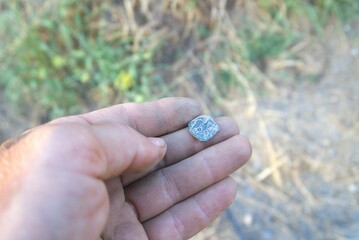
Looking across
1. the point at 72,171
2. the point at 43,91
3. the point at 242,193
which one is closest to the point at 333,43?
the point at 242,193

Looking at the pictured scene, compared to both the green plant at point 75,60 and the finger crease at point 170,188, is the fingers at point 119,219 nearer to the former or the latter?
the finger crease at point 170,188

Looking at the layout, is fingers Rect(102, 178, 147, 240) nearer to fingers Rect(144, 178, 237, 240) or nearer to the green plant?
fingers Rect(144, 178, 237, 240)

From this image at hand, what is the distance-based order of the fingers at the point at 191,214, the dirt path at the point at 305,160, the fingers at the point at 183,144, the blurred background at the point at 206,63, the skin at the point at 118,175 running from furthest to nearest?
the blurred background at the point at 206,63
the dirt path at the point at 305,160
the fingers at the point at 183,144
the fingers at the point at 191,214
the skin at the point at 118,175

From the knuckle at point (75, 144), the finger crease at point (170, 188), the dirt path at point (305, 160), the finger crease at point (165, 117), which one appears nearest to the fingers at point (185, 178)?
the finger crease at point (170, 188)

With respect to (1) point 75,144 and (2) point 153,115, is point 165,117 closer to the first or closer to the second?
(2) point 153,115

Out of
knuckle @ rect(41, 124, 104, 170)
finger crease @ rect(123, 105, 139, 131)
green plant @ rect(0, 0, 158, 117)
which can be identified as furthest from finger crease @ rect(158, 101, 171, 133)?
green plant @ rect(0, 0, 158, 117)
